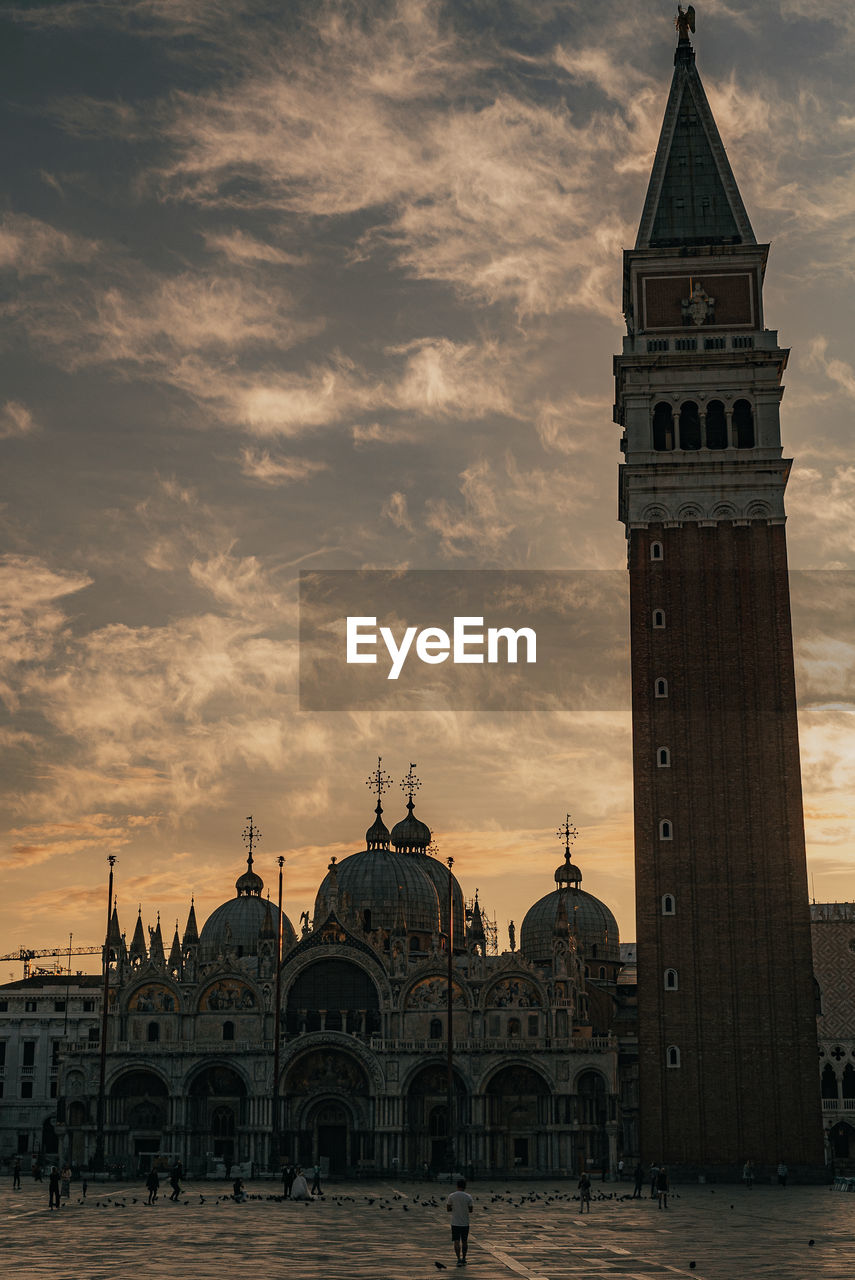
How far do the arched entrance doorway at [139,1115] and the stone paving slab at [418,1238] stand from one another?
94.8 ft

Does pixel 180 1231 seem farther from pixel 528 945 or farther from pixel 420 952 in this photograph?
pixel 528 945

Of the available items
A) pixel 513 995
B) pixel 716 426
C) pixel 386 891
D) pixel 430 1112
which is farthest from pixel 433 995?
pixel 716 426

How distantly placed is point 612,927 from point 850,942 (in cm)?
2115

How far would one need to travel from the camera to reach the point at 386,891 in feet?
327

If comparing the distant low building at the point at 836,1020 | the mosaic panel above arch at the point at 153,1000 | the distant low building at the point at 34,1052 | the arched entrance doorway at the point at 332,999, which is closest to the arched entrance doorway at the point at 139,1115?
the mosaic panel above arch at the point at 153,1000

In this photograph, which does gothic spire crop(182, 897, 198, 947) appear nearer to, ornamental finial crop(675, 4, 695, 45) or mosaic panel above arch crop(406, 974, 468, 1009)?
mosaic panel above arch crop(406, 974, 468, 1009)

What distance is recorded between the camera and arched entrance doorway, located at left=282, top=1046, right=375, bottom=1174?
85750mm

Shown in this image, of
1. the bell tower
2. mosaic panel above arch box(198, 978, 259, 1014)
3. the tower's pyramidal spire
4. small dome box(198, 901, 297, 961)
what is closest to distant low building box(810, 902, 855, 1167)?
the bell tower

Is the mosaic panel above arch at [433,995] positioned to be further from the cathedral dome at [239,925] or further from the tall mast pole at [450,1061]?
the cathedral dome at [239,925]

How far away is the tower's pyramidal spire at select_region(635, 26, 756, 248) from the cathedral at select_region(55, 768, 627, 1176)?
37.2 metres

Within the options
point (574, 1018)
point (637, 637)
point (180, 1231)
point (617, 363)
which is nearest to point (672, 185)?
point (617, 363)

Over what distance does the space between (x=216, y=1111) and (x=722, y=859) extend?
3537cm

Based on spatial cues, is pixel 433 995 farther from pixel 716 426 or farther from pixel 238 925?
pixel 716 426

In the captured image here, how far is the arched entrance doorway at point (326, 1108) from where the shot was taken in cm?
8575
